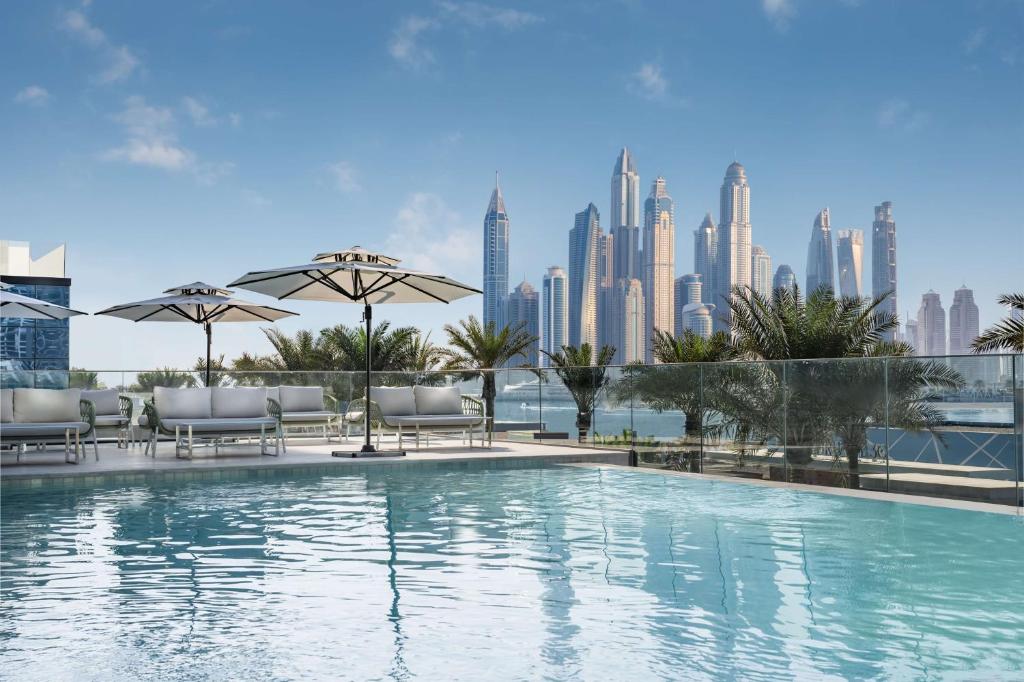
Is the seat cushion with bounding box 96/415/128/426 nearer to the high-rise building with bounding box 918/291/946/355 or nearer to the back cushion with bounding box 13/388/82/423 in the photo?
the back cushion with bounding box 13/388/82/423

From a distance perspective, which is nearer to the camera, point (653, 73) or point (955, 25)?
point (653, 73)

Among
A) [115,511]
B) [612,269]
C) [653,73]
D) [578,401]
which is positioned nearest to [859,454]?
[578,401]

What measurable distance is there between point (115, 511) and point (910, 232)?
130 meters

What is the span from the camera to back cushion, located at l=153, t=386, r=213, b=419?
10773 millimetres

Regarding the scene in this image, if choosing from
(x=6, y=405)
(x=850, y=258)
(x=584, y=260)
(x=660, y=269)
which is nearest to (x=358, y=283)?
(x=6, y=405)

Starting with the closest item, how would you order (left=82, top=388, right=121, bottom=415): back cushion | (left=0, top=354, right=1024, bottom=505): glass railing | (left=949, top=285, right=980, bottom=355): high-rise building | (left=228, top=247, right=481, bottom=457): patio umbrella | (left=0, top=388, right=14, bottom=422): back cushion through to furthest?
(left=0, top=354, right=1024, bottom=505): glass railing < (left=0, top=388, right=14, bottom=422): back cushion < (left=228, top=247, right=481, bottom=457): patio umbrella < (left=82, top=388, right=121, bottom=415): back cushion < (left=949, top=285, right=980, bottom=355): high-rise building

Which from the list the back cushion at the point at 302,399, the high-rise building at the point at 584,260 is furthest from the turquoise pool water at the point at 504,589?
the high-rise building at the point at 584,260

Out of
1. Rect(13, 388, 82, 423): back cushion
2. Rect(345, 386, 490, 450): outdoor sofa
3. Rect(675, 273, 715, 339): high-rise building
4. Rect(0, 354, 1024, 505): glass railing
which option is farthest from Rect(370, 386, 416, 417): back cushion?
Rect(675, 273, 715, 339): high-rise building

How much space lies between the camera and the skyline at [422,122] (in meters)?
37.1

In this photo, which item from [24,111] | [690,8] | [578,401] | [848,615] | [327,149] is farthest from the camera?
[690,8]

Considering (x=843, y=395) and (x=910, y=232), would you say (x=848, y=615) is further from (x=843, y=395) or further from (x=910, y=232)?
(x=910, y=232)

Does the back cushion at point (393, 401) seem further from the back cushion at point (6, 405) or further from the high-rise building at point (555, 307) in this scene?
the high-rise building at point (555, 307)

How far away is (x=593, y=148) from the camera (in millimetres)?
122188

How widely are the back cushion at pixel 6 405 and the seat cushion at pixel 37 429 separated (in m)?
0.29
